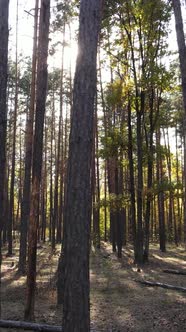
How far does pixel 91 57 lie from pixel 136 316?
5792 mm

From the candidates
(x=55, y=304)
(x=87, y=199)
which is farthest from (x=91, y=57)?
(x=55, y=304)

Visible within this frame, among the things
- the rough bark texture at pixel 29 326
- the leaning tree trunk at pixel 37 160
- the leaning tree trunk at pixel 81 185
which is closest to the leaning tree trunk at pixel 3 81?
the leaning tree trunk at pixel 37 160

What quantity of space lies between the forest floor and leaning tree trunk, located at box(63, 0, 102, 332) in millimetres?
2844

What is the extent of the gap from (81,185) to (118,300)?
6.09 m

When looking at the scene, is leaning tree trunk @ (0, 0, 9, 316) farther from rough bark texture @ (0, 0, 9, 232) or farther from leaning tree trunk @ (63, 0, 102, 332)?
leaning tree trunk @ (63, 0, 102, 332)

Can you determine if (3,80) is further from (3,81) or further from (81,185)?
(81,185)

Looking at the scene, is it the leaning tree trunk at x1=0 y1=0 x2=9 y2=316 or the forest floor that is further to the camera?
the leaning tree trunk at x1=0 y1=0 x2=9 y2=316

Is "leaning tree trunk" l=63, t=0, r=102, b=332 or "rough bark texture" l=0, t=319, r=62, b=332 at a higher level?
"leaning tree trunk" l=63, t=0, r=102, b=332

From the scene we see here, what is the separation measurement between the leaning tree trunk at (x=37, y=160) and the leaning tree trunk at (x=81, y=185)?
337cm

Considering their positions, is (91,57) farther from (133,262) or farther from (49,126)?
(49,126)

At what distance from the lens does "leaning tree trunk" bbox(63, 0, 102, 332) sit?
15.3 ft

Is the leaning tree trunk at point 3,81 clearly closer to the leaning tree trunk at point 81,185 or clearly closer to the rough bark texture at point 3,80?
the rough bark texture at point 3,80

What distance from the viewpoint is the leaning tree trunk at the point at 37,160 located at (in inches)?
318

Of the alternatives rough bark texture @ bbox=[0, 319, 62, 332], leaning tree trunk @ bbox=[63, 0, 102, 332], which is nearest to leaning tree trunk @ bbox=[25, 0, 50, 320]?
rough bark texture @ bbox=[0, 319, 62, 332]
